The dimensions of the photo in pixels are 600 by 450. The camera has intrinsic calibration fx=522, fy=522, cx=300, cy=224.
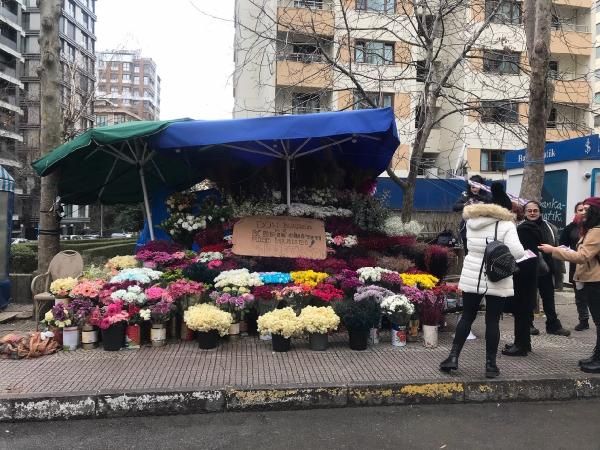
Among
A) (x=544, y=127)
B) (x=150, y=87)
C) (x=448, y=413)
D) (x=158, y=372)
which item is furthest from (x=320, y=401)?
(x=150, y=87)

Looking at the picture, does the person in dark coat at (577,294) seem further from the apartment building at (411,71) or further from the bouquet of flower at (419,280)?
the apartment building at (411,71)

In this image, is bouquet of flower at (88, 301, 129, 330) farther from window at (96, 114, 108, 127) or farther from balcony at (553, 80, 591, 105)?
balcony at (553, 80, 591, 105)

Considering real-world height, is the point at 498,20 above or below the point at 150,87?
below

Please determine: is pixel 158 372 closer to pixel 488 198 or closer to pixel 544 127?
pixel 488 198

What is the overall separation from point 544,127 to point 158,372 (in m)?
6.70

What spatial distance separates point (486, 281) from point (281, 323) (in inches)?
87.0

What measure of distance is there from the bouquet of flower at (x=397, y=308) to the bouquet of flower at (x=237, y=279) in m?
1.62

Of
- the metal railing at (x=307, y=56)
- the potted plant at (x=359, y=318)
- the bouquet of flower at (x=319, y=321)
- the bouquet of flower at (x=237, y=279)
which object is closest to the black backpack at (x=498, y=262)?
the potted plant at (x=359, y=318)

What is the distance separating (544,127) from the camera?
8.14 m

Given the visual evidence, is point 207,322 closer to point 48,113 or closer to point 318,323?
point 318,323

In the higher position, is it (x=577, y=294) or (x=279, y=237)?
(x=279, y=237)

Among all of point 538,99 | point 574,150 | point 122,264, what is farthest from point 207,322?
point 574,150

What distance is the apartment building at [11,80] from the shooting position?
48281 millimetres

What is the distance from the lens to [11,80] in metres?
53.3
